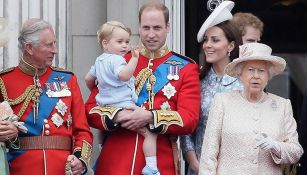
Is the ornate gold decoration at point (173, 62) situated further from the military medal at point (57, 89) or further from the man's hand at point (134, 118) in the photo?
the military medal at point (57, 89)

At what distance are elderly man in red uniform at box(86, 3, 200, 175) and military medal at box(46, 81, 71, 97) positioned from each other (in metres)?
0.20

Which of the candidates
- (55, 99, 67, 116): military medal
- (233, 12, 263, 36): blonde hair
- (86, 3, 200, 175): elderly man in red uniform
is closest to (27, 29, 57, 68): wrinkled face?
Answer: (55, 99, 67, 116): military medal

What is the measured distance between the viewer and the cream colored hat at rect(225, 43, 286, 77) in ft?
22.7

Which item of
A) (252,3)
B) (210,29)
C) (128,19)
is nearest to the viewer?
(210,29)

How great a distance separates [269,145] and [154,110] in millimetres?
804

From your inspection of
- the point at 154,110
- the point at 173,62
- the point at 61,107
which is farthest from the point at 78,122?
the point at 173,62

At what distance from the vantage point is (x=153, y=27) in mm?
7238

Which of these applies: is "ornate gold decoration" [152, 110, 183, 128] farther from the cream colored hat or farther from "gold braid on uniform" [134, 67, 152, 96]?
the cream colored hat

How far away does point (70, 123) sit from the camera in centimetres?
720

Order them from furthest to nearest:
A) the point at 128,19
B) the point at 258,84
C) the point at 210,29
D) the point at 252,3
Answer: the point at 252,3
the point at 128,19
the point at 210,29
the point at 258,84

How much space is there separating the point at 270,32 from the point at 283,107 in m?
2.84

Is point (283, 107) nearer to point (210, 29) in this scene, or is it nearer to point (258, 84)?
point (258, 84)

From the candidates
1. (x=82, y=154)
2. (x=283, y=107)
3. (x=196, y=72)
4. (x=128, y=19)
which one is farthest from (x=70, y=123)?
(x=128, y=19)

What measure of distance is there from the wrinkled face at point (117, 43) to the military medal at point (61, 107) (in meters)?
0.43
